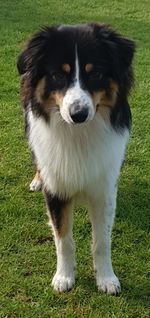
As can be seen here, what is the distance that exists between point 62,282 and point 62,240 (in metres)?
0.23

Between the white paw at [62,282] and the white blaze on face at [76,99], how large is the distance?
1017 millimetres

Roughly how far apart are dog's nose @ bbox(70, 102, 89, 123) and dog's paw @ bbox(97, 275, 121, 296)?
106 cm

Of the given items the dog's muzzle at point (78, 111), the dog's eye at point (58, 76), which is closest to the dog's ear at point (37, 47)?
the dog's eye at point (58, 76)

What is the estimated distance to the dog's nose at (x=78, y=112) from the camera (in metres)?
2.37

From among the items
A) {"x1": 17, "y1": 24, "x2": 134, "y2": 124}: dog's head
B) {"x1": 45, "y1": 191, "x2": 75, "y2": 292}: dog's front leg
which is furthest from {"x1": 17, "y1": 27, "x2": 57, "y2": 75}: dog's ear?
{"x1": 45, "y1": 191, "x2": 75, "y2": 292}: dog's front leg

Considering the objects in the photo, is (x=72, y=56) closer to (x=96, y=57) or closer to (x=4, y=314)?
(x=96, y=57)

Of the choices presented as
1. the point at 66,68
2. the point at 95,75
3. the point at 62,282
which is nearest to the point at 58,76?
the point at 66,68

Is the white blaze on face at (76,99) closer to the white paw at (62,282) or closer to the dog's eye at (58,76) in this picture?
the dog's eye at (58,76)

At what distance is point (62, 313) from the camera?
112 inches

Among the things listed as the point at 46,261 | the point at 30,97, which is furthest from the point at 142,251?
the point at 30,97

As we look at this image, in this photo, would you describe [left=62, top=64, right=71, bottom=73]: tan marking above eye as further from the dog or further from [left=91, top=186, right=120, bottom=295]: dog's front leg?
[left=91, top=186, right=120, bottom=295]: dog's front leg

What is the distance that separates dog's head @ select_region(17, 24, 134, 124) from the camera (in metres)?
2.46

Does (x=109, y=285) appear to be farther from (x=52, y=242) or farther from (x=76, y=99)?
(x=76, y=99)

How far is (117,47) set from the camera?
263cm
